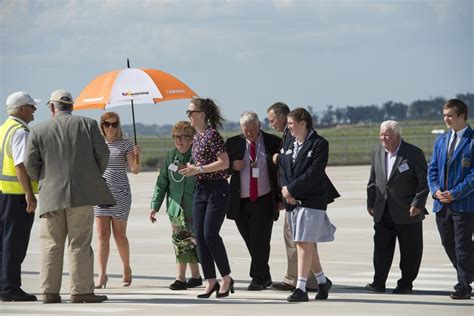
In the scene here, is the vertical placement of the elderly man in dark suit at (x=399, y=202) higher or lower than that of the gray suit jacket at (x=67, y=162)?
lower

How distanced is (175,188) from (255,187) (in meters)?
0.89

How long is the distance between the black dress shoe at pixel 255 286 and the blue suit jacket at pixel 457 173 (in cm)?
202

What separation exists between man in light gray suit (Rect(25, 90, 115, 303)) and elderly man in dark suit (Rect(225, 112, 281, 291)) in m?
1.92

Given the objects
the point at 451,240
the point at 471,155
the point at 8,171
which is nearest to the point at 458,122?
the point at 471,155

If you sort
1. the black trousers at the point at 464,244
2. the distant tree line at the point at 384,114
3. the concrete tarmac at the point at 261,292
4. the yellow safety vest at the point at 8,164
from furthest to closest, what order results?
the distant tree line at the point at 384,114
the yellow safety vest at the point at 8,164
the black trousers at the point at 464,244
the concrete tarmac at the point at 261,292

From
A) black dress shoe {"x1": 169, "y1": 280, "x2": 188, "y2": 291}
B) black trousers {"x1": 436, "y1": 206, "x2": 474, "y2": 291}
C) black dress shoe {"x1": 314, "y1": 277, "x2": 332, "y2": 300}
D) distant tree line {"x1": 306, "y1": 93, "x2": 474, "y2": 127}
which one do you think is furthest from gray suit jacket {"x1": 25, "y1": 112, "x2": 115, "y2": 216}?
distant tree line {"x1": 306, "y1": 93, "x2": 474, "y2": 127}

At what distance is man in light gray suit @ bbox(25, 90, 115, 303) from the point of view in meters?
12.7

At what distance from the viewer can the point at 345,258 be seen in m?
17.5

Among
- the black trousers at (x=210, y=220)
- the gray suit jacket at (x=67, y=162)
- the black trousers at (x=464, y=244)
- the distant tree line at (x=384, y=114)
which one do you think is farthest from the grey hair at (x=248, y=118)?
the distant tree line at (x=384, y=114)

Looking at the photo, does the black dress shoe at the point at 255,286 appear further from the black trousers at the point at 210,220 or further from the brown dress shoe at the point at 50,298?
the brown dress shoe at the point at 50,298

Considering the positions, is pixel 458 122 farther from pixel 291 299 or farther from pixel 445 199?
pixel 291 299

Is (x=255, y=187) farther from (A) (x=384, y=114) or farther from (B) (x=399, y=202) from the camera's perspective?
(A) (x=384, y=114)

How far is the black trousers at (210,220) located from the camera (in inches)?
518

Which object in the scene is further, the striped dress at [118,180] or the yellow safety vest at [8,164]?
the striped dress at [118,180]
